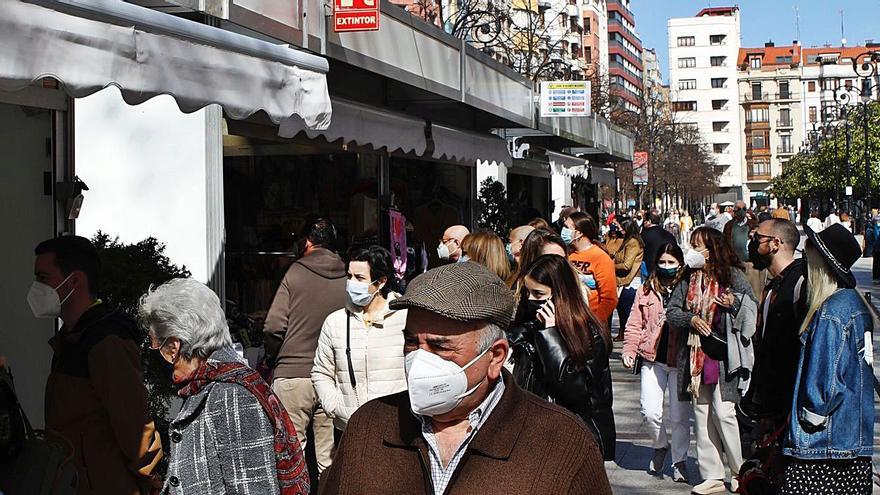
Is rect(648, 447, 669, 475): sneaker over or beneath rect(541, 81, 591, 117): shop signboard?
beneath

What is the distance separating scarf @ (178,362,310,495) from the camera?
4203 millimetres

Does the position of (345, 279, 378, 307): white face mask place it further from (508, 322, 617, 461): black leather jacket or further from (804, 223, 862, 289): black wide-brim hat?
(804, 223, 862, 289): black wide-brim hat

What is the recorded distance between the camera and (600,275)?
1002 centimetres

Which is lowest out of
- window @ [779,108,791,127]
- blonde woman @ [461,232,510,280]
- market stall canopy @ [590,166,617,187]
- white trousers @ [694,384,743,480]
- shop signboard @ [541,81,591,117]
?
white trousers @ [694,384,743,480]

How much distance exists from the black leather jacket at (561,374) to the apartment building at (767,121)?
453 ft

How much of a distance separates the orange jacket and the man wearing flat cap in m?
6.81

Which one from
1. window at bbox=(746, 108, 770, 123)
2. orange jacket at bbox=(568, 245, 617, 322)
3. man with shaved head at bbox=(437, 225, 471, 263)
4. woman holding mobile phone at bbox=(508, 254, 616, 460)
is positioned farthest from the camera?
window at bbox=(746, 108, 770, 123)

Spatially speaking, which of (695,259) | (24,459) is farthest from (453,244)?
(24,459)

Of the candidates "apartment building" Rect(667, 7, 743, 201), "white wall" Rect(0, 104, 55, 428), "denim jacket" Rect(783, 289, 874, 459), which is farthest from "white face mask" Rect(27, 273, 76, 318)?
"apartment building" Rect(667, 7, 743, 201)

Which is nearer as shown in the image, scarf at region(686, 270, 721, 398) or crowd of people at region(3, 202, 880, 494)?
crowd of people at region(3, 202, 880, 494)

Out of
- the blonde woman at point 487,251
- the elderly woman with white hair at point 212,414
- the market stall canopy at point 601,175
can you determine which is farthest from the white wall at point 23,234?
the market stall canopy at point 601,175

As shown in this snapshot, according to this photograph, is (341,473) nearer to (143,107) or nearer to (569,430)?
(569,430)

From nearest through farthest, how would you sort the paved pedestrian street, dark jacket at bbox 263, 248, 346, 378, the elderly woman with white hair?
the elderly woman with white hair → dark jacket at bbox 263, 248, 346, 378 → the paved pedestrian street

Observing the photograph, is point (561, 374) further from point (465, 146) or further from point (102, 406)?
point (465, 146)
